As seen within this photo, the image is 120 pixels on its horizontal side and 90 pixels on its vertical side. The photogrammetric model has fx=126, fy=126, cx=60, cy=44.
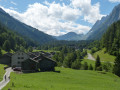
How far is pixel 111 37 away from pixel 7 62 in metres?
→ 100.0

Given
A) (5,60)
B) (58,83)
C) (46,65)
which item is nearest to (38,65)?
(46,65)

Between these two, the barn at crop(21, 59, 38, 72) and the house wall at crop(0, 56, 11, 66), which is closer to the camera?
the barn at crop(21, 59, 38, 72)

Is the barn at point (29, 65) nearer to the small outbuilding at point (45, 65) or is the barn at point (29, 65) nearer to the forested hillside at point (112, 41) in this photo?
the small outbuilding at point (45, 65)

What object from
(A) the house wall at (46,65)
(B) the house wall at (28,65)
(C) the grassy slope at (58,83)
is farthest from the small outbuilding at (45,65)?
(C) the grassy slope at (58,83)

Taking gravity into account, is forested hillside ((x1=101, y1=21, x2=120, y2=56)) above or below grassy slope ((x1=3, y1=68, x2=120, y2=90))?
above

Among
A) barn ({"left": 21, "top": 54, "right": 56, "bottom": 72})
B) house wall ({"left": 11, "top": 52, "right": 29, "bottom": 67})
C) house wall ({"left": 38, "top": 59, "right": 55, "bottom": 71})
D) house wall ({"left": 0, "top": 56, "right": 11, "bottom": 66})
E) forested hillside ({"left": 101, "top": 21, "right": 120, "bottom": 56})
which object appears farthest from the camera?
forested hillside ({"left": 101, "top": 21, "right": 120, "bottom": 56})

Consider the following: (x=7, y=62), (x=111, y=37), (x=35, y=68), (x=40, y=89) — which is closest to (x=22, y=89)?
(x=40, y=89)

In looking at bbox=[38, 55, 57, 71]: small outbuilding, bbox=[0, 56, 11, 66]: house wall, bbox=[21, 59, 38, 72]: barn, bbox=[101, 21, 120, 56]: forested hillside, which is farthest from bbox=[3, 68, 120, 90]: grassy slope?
bbox=[101, 21, 120, 56]: forested hillside

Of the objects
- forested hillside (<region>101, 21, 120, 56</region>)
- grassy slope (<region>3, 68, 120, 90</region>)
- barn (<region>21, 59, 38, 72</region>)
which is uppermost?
forested hillside (<region>101, 21, 120, 56</region>)

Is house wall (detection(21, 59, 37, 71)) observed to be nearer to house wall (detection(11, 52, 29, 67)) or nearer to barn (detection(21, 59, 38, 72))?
barn (detection(21, 59, 38, 72))

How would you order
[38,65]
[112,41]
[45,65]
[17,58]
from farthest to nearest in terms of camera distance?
[112,41]
[17,58]
[45,65]
[38,65]

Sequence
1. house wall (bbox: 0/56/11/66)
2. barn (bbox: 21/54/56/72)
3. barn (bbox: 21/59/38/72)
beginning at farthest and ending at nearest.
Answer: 1. house wall (bbox: 0/56/11/66)
2. barn (bbox: 21/54/56/72)
3. barn (bbox: 21/59/38/72)

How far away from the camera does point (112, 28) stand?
462ft

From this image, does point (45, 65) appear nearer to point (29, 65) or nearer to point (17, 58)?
point (29, 65)
